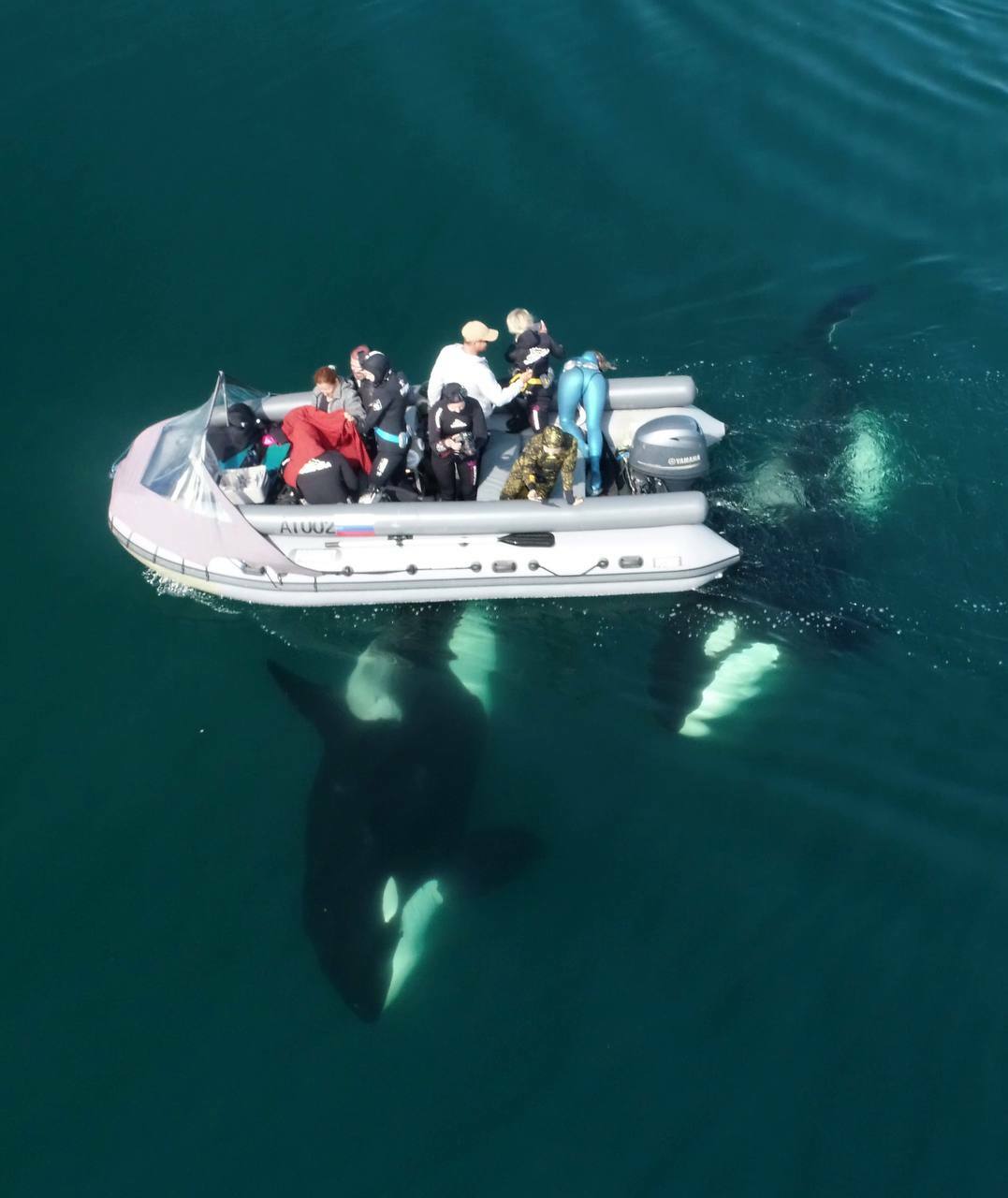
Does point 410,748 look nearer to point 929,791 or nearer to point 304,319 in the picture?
point 929,791

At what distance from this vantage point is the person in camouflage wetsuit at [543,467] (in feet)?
32.4

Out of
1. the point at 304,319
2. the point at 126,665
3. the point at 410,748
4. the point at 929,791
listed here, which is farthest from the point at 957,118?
the point at 126,665

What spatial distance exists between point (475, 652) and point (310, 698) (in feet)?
6.00

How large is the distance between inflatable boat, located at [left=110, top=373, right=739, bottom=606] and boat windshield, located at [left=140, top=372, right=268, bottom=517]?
0.05 ft

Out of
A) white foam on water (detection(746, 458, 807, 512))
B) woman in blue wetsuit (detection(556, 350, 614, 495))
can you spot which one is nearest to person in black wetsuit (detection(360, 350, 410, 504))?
woman in blue wetsuit (detection(556, 350, 614, 495))

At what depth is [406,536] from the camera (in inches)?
418

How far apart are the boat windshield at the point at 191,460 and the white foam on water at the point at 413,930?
4.66 m

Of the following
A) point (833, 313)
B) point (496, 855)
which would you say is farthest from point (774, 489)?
point (496, 855)

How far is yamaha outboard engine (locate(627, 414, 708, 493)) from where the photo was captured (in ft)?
35.2

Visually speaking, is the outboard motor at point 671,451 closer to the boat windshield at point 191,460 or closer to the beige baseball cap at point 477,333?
the beige baseball cap at point 477,333

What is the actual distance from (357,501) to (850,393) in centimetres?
647

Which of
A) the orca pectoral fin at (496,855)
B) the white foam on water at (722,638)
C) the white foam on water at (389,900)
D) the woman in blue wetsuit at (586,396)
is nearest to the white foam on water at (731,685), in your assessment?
the white foam on water at (722,638)

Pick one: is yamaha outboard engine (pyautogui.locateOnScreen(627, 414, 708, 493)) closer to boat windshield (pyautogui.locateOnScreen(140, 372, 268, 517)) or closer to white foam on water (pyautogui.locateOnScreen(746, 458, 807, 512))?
white foam on water (pyautogui.locateOnScreen(746, 458, 807, 512))

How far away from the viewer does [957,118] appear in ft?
52.6
